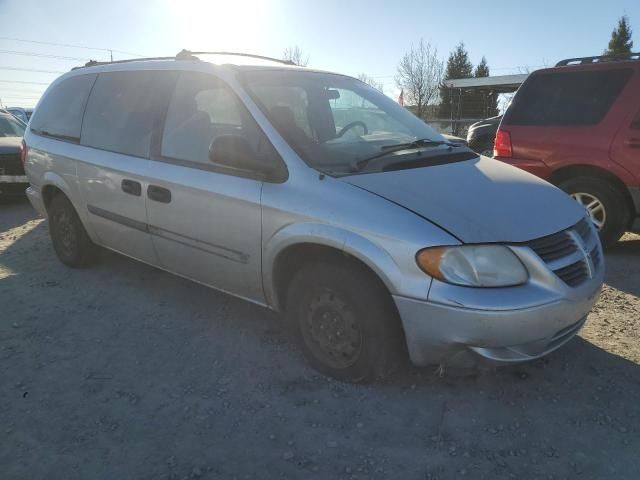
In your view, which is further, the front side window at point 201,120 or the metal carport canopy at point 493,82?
the metal carport canopy at point 493,82

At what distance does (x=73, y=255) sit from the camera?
4.69 m

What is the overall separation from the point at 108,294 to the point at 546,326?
3.36m

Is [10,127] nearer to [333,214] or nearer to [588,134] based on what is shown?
[333,214]

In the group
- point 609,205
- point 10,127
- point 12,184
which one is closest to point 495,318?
point 609,205

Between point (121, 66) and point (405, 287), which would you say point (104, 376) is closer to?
point (405, 287)

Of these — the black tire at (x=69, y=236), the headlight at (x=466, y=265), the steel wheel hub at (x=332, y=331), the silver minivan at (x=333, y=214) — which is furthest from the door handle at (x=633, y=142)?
the black tire at (x=69, y=236)

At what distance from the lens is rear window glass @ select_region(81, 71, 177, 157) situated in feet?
11.9

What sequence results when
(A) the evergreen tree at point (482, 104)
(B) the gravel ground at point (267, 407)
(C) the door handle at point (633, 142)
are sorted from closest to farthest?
(B) the gravel ground at point (267, 407) < (C) the door handle at point (633, 142) < (A) the evergreen tree at point (482, 104)

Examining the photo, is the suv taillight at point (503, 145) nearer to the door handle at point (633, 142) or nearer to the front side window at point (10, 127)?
the door handle at point (633, 142)

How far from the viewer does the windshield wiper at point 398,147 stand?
2873 mm

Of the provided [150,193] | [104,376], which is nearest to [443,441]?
[104,376]

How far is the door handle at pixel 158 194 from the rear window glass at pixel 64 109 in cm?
125

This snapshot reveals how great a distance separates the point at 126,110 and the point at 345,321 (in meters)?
2.42

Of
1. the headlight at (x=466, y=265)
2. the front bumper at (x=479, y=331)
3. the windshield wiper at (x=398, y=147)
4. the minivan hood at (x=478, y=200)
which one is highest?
the windshield wiper at (x=398, y=147)
